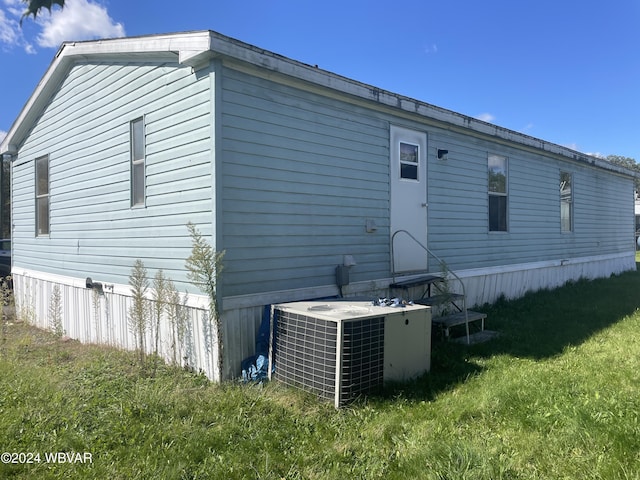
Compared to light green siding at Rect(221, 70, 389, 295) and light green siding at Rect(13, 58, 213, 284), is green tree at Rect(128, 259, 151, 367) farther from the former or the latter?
light green siding at Rect(221, 70, 389, 295)

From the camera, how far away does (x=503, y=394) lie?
3.63m

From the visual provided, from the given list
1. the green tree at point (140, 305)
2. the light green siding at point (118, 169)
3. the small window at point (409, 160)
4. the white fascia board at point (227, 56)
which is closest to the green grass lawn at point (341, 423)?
the green tree at point (140, 305)

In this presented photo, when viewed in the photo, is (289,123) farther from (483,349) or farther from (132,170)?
(483,349)

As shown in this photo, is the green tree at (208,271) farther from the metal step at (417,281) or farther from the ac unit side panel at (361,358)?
the metal step at (417,281)

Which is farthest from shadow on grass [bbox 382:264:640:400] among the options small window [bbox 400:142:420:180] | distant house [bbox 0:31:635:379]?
small window [bbox 400:142:420:180]

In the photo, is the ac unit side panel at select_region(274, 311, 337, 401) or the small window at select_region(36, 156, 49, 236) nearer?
the ac unit side panel at select_region(274, 311, 337, 401)

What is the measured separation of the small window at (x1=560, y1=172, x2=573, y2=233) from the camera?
10234 millimetres

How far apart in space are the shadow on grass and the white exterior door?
1321 millimetres

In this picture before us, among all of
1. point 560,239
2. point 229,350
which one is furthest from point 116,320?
point 560,239

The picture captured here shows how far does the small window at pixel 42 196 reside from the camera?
790 centimetres

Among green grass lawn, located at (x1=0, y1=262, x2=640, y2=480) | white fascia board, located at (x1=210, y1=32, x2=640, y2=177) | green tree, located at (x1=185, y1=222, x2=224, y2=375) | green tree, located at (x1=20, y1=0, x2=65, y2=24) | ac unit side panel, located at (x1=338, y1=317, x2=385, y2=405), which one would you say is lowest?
green grass lawn, located at (x1=0, y1=262, x2=640, y2=480)

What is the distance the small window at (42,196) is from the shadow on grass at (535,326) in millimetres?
6974

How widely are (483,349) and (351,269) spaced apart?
1803mm

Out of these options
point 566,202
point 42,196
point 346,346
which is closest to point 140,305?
point 346,346
